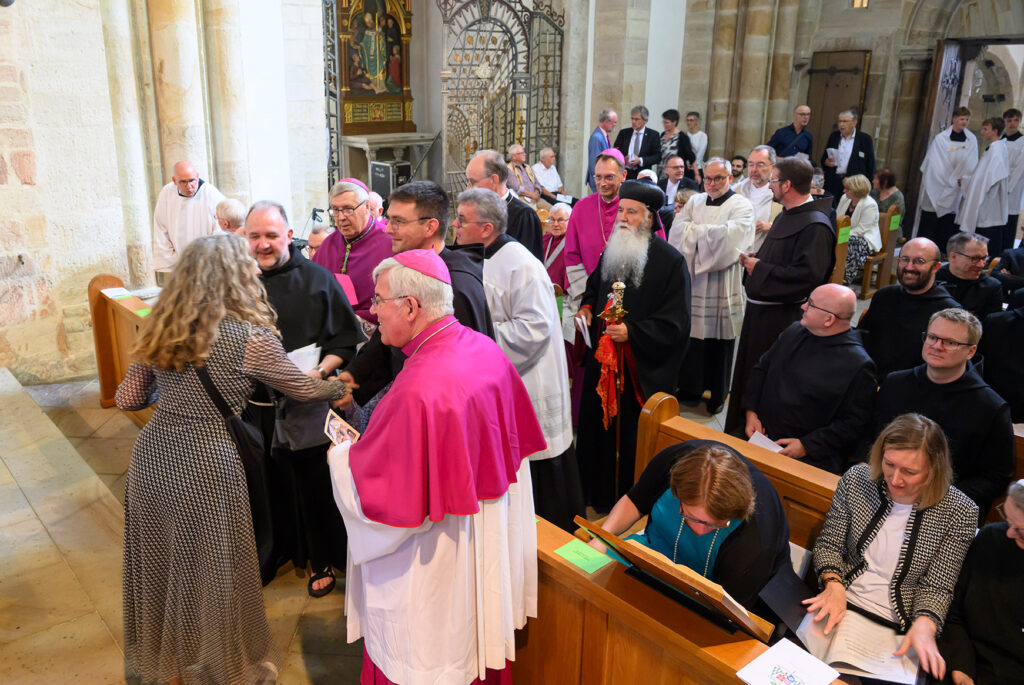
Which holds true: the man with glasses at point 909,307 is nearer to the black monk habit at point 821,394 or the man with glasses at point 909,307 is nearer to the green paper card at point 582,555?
the black monk habit at point 821,394

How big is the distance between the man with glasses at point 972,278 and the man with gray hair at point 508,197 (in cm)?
266

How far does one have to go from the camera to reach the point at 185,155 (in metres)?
6.46

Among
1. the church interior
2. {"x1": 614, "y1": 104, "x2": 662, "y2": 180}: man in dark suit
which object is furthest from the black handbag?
{"x1": 614, "y1": 104, "x2": 662, "y2": 180}: man in dark suit

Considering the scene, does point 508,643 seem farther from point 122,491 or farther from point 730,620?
point 122,491

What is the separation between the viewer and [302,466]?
3.63 metres

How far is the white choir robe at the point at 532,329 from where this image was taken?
3.66 m

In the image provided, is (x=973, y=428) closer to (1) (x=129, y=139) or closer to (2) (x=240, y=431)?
(2) (x=240, y=431)

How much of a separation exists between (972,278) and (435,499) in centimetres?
411

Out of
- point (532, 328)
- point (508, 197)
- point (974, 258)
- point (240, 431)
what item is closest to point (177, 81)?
point (508, 197)

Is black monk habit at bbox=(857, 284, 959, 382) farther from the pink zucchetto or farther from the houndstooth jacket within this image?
the pink zucchetto

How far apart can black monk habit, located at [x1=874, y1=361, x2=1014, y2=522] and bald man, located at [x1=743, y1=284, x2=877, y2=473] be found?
25cm

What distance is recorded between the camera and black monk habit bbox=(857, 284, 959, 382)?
432cm

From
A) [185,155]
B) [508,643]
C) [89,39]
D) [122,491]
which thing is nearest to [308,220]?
[185,155]

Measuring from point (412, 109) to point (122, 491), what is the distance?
10.4 metres
